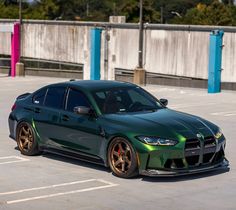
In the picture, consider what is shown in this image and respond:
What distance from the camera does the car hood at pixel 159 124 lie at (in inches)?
394

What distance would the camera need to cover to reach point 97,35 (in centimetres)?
3306

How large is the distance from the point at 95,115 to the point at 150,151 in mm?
1359

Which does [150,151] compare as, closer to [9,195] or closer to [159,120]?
[159,120]

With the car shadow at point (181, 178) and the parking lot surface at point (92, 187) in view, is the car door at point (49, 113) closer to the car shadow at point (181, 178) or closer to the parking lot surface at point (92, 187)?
the parking lot surface at point (92, 187)

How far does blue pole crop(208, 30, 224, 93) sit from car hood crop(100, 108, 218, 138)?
53.9 feet

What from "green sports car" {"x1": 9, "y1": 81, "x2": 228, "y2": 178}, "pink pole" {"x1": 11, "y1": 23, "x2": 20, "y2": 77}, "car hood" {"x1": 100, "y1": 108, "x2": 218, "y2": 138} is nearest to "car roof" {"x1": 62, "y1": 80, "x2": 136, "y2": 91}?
"green sports car" {"x1": 9, "y1": 81, "x2": 228, "y2": 178}

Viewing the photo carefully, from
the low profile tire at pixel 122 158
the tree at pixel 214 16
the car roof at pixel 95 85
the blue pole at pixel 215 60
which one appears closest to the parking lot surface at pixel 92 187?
the low profile tire at pixel 122 158

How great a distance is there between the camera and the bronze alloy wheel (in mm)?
12031

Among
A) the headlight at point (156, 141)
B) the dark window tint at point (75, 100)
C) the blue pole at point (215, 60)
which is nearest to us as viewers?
the headlight at point (156, 141)

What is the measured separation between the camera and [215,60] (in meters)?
27.0

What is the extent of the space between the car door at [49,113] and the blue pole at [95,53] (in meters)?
21.1

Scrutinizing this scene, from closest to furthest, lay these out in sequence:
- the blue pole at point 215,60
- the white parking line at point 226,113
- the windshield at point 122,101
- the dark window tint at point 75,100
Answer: the windshield at point 122,101 < the dark window tint at point 75,100 < the white parking line at point 226,113 < the blue pole at point 215,60

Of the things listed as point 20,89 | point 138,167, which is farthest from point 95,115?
point 20,89

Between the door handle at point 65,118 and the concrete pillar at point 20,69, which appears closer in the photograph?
the door handle at point 65,118
